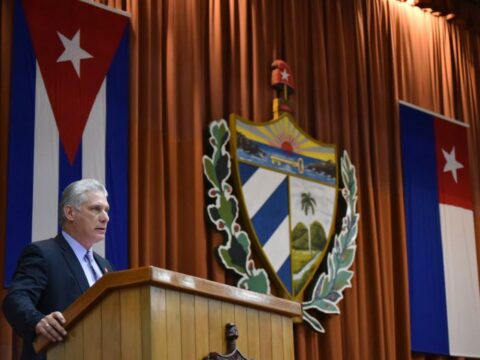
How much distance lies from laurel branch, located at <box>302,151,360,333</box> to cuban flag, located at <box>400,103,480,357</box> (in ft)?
2.64

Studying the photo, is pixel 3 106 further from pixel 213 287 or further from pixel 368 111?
pixel 368 111

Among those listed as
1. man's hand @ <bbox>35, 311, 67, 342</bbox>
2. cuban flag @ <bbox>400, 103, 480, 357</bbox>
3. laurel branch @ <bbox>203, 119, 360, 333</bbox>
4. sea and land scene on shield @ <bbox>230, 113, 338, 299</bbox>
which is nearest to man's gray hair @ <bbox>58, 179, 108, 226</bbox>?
man's hand @ <bbox>35, 311, 67, 342</bbox>

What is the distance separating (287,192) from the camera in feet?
20.2

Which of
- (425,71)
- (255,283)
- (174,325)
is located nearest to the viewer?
(174,325)

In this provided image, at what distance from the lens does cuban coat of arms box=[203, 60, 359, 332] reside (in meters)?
5.72

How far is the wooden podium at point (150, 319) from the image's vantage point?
102 inches

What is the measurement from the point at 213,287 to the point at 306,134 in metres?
3.65

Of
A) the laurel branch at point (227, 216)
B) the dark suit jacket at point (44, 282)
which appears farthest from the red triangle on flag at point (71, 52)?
the dark suit jacket at point (44, 282)

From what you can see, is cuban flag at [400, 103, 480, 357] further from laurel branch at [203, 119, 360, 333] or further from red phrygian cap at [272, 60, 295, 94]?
red phrygian cap at [272, 60, 295, 94]

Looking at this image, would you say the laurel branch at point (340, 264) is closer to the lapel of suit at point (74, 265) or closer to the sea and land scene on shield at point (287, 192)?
the sea and land scene on shield at point (287, 192)

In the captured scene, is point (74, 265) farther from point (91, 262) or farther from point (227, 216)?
point (227, 216)

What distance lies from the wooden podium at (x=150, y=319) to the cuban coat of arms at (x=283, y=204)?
2706mm

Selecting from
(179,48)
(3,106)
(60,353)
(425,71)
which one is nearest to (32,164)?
(3,106)

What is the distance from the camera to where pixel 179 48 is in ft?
19.0
